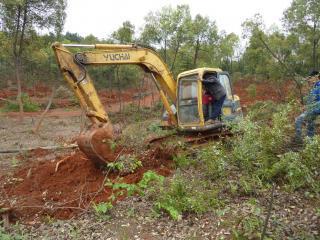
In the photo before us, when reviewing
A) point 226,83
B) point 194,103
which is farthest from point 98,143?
point 226,83

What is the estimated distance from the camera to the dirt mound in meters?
6.53

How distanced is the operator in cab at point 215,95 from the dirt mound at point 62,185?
5.98ft

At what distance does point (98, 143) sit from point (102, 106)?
92 cm

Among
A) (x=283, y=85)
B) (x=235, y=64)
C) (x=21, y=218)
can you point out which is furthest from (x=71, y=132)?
(x=235, y=64)

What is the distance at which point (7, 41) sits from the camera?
2009 cm

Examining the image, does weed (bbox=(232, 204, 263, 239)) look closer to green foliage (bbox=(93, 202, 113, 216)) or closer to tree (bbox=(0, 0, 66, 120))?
green foliage (bbox=(93, 202, 113, 216))

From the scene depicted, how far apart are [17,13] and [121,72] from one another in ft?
37.7

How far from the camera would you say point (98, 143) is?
294 inches

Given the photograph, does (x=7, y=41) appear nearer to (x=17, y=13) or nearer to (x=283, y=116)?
(x=17, y=13)

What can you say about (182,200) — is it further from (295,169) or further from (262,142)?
(295,169)

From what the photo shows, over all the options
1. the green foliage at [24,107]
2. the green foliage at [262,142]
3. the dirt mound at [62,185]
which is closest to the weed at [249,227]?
the green foliage at [262,142]

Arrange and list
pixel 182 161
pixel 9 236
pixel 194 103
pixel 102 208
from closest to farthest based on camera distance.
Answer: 1. pixel 9 236
2. pixel 102 208
3. pixel 182 161
4. pixel 194 103

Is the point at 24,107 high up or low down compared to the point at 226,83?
down

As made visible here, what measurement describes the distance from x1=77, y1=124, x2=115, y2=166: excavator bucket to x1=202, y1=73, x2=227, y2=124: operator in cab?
296cm
